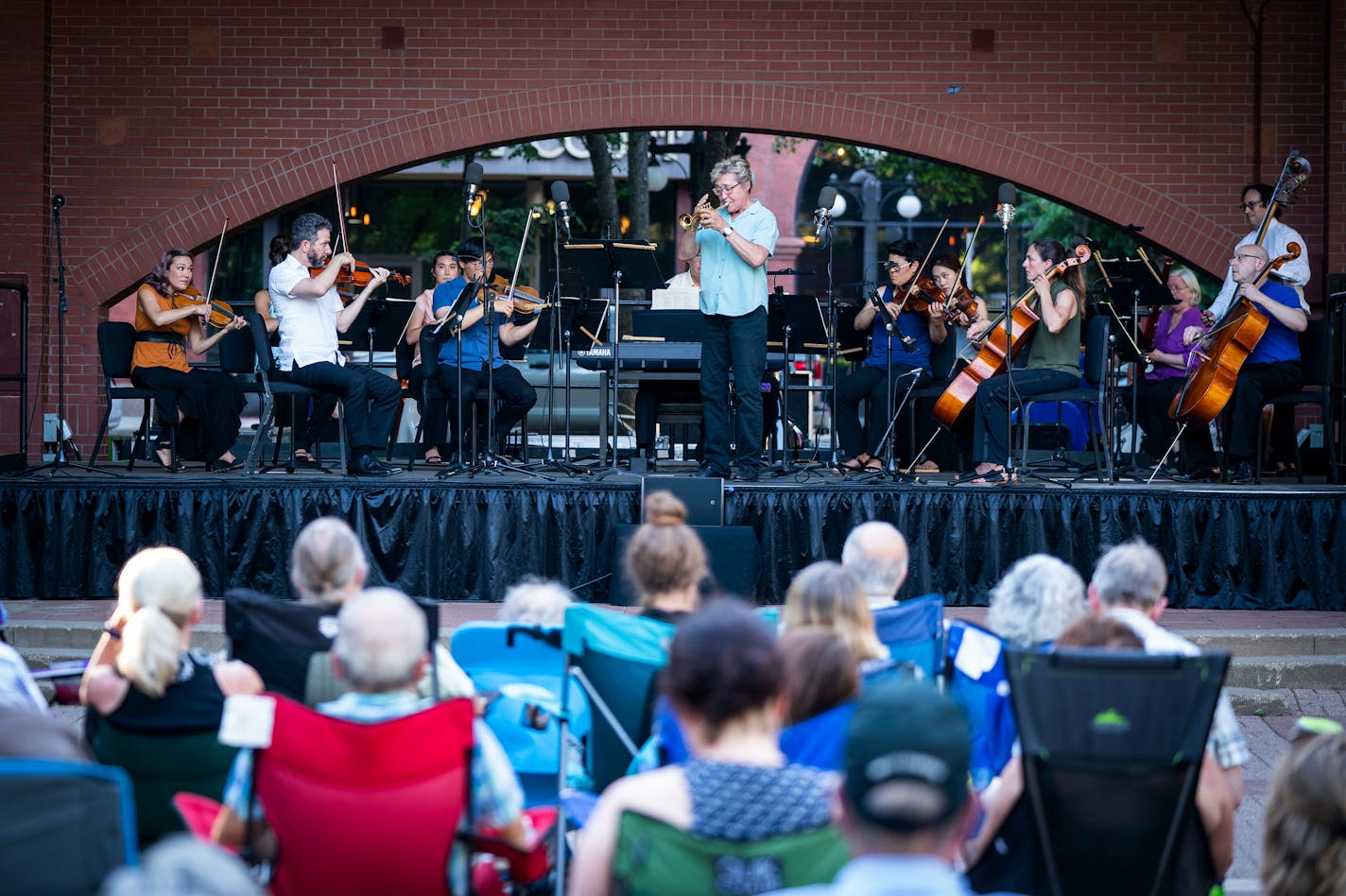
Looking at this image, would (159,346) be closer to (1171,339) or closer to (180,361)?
(180,361)

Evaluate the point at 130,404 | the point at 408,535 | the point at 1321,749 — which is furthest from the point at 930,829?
the point at 130,404

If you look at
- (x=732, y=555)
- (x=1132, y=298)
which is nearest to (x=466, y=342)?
(x=732, y=555)

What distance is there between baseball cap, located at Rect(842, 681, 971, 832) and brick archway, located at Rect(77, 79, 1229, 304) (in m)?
→ 9.82

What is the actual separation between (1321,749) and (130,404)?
14.9 m

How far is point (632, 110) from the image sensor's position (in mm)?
11391

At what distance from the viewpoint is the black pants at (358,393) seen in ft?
28.7

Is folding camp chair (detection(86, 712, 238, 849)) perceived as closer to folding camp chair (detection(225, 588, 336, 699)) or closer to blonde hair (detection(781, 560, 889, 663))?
folding camp chair (detection(225, 588, 336, 699))

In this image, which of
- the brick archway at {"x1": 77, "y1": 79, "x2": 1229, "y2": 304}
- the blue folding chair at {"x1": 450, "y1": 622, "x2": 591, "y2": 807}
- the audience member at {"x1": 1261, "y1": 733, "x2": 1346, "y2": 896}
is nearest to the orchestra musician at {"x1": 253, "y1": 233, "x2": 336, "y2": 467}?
the brick archway at {"x1": 77, "y1": 79, "x2": 1229, "y2": 304}

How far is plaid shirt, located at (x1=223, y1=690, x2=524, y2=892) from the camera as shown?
113 inches

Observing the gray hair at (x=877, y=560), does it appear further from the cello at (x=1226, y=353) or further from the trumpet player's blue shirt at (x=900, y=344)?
the trumpet player's blue shirt at (x=900, y=344)

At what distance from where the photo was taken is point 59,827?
7.32ft

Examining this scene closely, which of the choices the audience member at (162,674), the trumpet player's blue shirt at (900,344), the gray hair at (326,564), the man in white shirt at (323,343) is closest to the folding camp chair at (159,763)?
the audience member at (162,674)

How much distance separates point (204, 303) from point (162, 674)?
21.6 ft

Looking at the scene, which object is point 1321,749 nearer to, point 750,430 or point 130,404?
point 750,430
